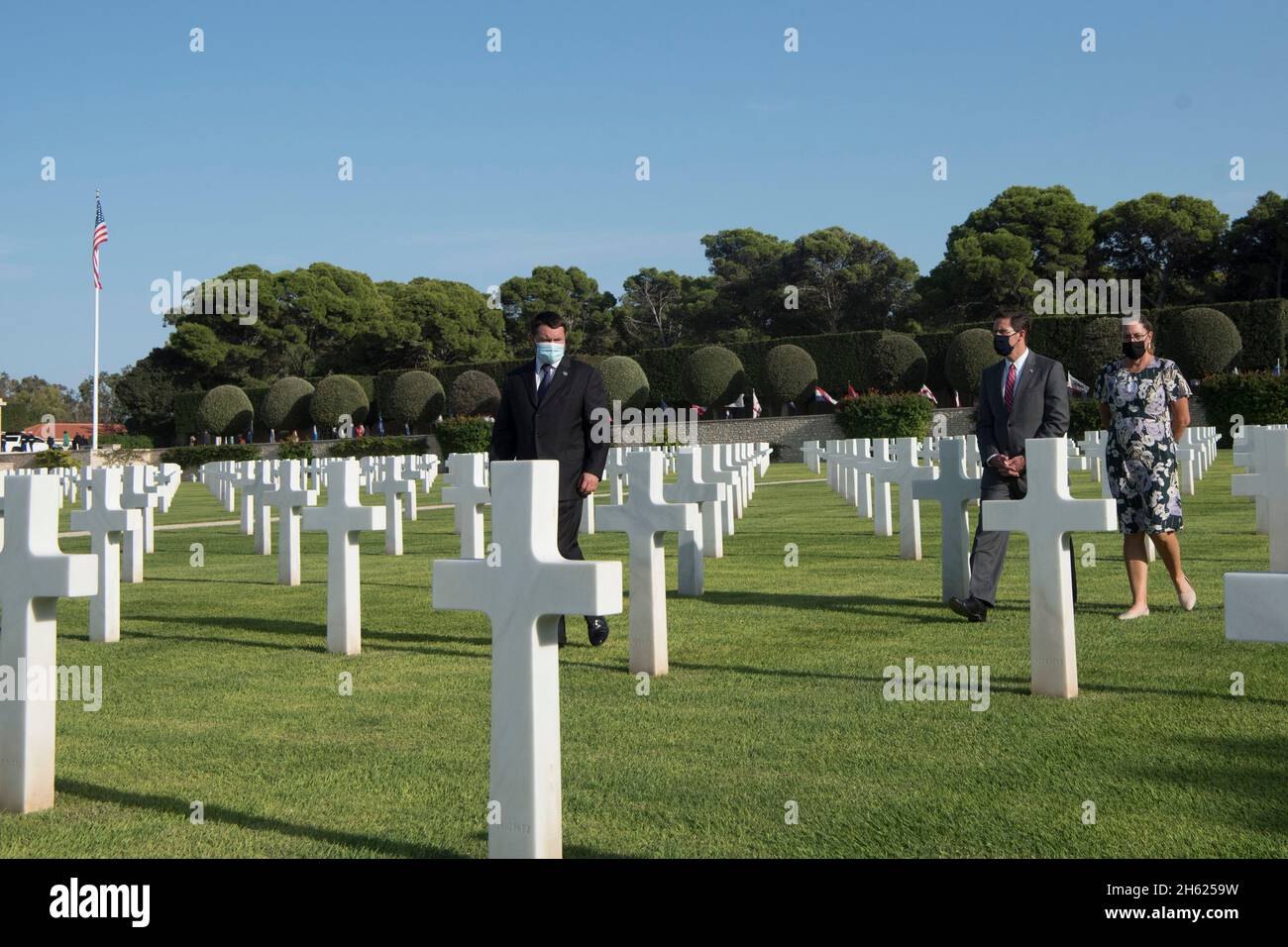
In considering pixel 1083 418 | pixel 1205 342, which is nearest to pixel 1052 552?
pixel 1083 418

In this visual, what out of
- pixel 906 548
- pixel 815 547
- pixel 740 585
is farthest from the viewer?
pixel 815 547

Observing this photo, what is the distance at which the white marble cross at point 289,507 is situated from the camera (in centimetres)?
961

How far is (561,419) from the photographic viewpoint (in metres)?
6.87

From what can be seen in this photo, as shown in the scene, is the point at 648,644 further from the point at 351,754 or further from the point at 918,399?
the point at 918,399

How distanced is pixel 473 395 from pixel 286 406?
A: 878 centimetres

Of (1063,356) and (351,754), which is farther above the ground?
(1063,356)

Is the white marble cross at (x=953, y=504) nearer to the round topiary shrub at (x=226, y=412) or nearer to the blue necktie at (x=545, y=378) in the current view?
the blue necktie at (x=545, y=378)

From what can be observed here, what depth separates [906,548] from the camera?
11.2 meters

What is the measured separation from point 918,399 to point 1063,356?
1072 centimetres

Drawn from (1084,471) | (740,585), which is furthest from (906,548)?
(1084,471)

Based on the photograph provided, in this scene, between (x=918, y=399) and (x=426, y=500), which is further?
(x=918, y=399)

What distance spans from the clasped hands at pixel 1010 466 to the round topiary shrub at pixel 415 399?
156 ft

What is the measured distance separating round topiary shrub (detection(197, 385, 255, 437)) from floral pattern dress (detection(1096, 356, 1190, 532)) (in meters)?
52.1
